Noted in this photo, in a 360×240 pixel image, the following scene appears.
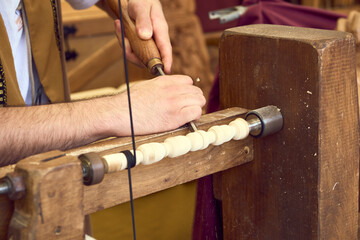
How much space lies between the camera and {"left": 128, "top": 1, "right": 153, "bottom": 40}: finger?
0.82 metres

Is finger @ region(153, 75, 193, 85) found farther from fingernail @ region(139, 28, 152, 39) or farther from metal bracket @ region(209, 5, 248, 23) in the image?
metal bracket @ region(209, 5, 248, 23)

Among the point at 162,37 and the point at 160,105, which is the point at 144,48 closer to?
the point at 162,37

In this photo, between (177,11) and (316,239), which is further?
(177,11)

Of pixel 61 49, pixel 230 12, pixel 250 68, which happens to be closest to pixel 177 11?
pixel 230 12

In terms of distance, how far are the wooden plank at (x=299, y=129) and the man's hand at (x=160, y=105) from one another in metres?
0.10

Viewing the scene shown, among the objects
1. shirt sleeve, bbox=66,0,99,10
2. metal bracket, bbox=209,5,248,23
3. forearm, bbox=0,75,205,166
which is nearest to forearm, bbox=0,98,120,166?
forearm, bbox=0,75,205,166

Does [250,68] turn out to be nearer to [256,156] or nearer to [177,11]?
[256,156]

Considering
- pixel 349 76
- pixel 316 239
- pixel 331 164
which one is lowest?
pixel 316 239

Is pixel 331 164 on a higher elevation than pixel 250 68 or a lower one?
lower

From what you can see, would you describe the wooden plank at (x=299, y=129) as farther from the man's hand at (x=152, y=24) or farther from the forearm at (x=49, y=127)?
the forearm at (x=49, y=127)

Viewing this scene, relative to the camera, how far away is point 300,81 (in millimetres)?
659

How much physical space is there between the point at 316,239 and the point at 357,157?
137 mm

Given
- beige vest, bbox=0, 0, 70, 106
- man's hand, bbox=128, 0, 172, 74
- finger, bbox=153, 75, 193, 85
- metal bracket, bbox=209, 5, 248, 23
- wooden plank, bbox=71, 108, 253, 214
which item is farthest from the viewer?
metal bracket, bbox=209, 5, 248, 23

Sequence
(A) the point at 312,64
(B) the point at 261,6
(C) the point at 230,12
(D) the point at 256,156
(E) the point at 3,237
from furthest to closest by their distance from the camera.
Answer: (C) the point at 230,12 < (B) the point at 261,6 < (D) the point at 256,156 < (A) the point at 312,64 < (E) the point at 3,237
